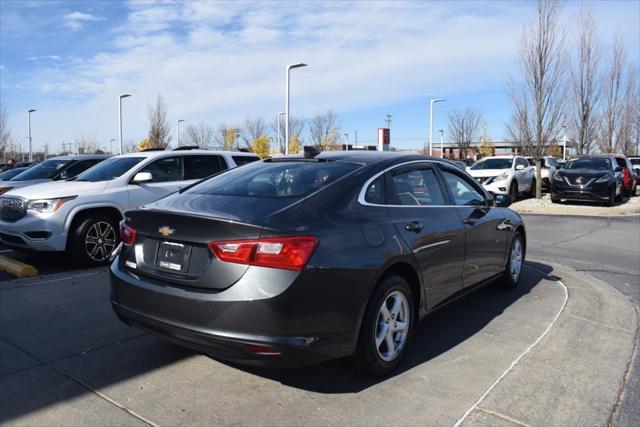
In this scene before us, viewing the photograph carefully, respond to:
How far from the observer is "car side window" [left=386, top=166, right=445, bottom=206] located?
13.2 ft

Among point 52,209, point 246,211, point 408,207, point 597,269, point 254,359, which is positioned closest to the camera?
point 254,359

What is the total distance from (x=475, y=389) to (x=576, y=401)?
648 mm

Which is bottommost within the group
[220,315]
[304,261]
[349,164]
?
[220,315]

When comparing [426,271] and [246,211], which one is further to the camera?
[426,271]

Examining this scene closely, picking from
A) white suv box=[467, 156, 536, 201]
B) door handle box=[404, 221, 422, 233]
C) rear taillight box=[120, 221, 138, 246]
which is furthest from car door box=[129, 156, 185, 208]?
white suv box=[467, 156, 536, 201]

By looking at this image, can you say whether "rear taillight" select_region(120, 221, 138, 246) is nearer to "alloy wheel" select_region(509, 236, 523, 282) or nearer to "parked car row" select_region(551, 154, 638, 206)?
"alloy wheel" select_region(509, 236, 523, 282)

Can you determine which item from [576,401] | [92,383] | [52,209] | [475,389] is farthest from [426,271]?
[52,209]

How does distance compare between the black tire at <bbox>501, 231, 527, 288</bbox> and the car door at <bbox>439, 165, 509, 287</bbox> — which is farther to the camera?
the black tire at <bbox>501, 231, 527, 288</bbox>

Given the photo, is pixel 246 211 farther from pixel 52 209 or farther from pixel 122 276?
pixel 52 209

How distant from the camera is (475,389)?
3496 millimetres

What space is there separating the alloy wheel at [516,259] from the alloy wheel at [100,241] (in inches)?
218

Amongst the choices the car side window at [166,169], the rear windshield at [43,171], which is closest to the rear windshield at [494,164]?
the car side window at [166,169]

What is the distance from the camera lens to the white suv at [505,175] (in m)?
18.2

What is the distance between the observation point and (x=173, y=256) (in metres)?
3.29
